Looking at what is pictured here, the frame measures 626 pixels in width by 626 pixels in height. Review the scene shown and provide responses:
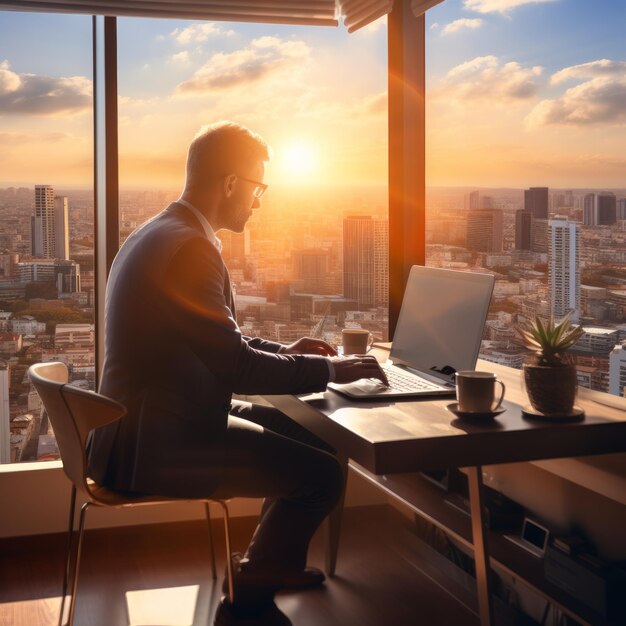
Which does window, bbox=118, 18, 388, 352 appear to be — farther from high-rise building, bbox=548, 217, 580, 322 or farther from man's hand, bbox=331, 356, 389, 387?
man's hand, bbox=331, 356, 389, 387

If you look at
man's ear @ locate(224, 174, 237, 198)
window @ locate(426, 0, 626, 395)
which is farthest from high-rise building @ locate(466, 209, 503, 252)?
man's ear @ locate(224, 174, 237, 198)

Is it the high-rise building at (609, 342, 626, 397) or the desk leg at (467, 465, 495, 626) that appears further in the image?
the high-rise building at (609, 342, 626, 397)

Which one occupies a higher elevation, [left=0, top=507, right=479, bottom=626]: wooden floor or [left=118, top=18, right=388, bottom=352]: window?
[left=118, top=18, right=388, bottom=352]: window

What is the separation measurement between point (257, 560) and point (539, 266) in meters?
1.26

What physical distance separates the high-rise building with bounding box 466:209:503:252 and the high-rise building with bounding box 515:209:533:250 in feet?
0.35

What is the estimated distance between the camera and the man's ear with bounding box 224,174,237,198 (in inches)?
92.9

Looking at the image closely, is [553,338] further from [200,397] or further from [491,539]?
[200,397]

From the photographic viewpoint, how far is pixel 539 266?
8.81ft

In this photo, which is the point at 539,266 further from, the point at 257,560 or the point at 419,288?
the point at 257,560

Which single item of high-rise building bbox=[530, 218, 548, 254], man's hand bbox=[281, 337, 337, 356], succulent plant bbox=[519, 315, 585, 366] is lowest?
man's hand bbox=[281, 337, 337, 356]

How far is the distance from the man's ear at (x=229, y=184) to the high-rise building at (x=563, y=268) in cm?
100

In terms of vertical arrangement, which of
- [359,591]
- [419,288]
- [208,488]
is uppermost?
[419,288]

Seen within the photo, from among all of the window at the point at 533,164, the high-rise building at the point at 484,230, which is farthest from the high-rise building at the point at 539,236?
the high-rise building at the point at 484,230

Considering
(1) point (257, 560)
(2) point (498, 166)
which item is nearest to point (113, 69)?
(2) point (498, 166)
